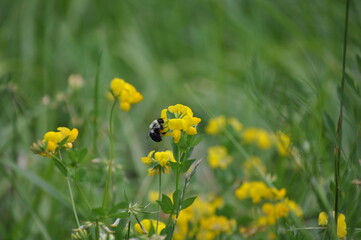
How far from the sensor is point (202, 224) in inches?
46.6

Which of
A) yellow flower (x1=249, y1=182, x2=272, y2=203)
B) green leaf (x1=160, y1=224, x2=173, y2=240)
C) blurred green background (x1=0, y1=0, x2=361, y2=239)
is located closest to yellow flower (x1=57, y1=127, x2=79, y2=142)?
green leaf (x1=160, y1=224, x2=173, y2=240)

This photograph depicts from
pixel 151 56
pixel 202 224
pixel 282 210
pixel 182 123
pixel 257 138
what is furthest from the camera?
pixel 151 56

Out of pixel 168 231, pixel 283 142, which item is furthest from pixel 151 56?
pixel 168 231

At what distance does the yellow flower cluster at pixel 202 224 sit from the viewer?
45.9 inches

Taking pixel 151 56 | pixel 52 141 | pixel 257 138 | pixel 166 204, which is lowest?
pixel 257 138

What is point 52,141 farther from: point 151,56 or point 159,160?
point 151,56

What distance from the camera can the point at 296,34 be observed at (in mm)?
2537

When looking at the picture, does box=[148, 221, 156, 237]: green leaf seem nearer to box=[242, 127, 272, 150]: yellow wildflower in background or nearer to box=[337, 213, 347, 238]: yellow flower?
box=[337, 213, 347, 238]: yellow flower

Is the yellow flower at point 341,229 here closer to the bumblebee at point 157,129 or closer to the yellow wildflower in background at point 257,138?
the bumblebee at point 157,129

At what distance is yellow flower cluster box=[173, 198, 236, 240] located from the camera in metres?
1.17

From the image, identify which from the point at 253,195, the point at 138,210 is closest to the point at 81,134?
the point at 253,195

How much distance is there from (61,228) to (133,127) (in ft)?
3.04

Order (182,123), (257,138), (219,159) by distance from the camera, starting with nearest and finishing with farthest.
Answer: (182,123) → (219,159) → (257,138)

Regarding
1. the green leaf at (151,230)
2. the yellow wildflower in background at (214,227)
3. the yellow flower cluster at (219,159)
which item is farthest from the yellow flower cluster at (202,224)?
the green leaf at (151,230)
